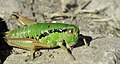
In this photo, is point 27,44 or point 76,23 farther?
point 76,23

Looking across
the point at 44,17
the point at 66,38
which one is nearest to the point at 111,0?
the point at 44,17

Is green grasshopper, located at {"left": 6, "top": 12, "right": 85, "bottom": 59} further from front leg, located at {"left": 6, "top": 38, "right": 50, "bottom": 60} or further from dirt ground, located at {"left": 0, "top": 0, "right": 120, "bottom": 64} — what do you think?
dirt ground, located at {"left": 0, "top": 0, "right": 120, "bottom": 64}

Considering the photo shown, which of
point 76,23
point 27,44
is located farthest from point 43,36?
point 76,23

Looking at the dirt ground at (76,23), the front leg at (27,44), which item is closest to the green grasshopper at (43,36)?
the front leg at (27,44)

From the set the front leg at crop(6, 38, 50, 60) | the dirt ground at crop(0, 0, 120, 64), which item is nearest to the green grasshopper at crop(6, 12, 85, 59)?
the front leg at crop(6, 38, 50, 60)

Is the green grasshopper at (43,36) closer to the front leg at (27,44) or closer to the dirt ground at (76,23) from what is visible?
the front leg at (27,44)

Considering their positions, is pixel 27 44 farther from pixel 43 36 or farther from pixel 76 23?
pixel 76 23
